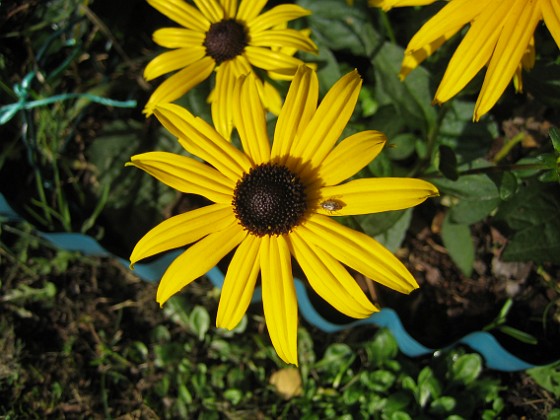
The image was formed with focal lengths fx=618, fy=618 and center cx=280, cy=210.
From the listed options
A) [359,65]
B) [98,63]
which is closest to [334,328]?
[359,65]

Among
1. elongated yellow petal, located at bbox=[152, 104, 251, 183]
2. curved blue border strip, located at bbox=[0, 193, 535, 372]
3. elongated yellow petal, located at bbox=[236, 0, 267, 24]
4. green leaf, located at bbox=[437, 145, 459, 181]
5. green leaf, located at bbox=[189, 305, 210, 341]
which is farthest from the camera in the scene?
green leaf, located at bbox=[189, 305, 210, 341]

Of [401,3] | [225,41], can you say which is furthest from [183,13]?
[401,3]

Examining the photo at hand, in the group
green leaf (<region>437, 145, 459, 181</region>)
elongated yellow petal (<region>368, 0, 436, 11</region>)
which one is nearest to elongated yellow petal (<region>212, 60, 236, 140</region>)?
elongated yellow petal (<region>368, 0, 436, 11</region>)

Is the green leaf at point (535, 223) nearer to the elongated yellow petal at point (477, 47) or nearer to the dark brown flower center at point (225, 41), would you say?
the elongated yellow petal at point (477, 47)

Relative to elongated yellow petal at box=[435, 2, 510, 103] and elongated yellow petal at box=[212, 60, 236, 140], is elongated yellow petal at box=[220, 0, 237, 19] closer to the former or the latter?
elongated yellow petal at box=[212, 60, 236, 140]

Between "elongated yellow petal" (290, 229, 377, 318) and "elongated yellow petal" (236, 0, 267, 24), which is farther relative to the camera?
"elongated yellow petal" (236, 0, 267, 24)

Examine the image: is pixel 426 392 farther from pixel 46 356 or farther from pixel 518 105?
pixel 46 356

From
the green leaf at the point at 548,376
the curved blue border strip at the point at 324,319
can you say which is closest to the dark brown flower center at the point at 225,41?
the curved blue border strip at the point at 324,319
